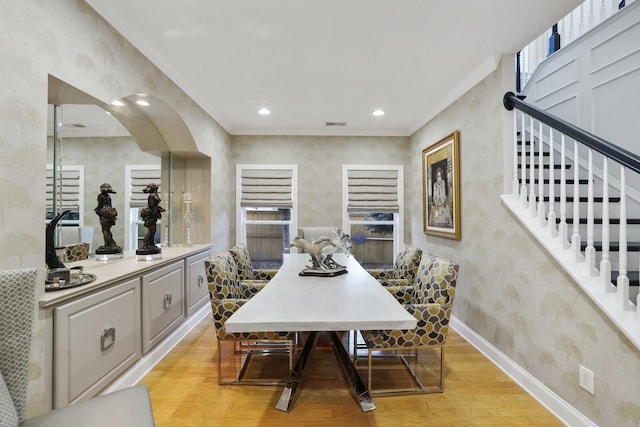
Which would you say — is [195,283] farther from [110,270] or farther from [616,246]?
[616,246]

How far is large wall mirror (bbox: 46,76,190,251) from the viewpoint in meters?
2.11

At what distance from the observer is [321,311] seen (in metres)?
1.66

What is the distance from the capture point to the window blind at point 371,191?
5141 millimetres

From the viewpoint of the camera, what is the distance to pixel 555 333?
6.92ft

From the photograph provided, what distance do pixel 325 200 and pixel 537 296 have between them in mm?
3321

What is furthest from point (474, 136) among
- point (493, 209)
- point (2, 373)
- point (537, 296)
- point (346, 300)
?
point (2, 373)

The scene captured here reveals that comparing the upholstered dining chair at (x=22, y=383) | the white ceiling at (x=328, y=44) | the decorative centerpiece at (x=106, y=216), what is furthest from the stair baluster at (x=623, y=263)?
the decorative centerpiece at (x=106, y=216)

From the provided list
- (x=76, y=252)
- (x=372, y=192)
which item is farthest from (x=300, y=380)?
(x=372, y=192)

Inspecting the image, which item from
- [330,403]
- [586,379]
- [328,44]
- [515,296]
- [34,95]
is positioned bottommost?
[330,403]

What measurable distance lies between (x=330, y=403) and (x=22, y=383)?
165 centimetres

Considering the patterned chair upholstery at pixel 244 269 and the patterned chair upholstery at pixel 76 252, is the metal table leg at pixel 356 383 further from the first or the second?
the patterned chair upholstery at pixel 76 252

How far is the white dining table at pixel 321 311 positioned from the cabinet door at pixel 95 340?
98cm

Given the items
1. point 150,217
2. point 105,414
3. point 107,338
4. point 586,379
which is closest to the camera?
point 105,414

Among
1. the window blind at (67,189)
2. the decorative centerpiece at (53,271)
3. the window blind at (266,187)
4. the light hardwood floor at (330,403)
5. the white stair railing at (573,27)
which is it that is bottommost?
the light hardwood floor at (330,403)
